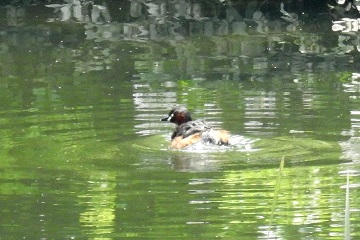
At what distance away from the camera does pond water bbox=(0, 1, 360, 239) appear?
24.4 feet

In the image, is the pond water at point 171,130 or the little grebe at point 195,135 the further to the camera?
the little grebe at point 195,135

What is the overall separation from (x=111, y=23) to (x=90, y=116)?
8.50 metres

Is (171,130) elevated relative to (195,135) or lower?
lower

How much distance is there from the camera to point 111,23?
2003 cm

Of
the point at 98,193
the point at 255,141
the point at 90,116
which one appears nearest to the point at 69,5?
the point at 90,116

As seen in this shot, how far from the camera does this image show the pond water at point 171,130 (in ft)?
24.4

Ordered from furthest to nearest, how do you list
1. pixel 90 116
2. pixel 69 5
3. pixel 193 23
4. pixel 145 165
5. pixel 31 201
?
pixel 69 5 → pixel 193 23 → pixel 90 116 → pixel 145 165 → pixel 31 201

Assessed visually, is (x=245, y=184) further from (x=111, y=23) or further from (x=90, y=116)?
(x=111, y=23)

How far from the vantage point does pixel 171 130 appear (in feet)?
37.9

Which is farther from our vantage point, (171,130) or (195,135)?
(171,130)

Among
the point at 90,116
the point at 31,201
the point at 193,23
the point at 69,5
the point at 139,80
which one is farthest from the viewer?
the point at 69,5

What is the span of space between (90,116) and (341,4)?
9.44m

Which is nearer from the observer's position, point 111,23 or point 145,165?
point 145,165

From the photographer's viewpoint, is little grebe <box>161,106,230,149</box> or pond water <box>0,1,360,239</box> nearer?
pond water <box>0,1,360,239</box>
